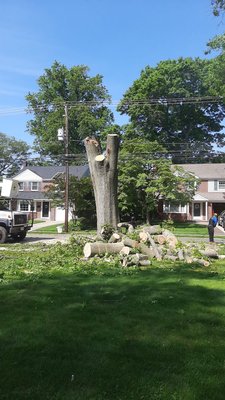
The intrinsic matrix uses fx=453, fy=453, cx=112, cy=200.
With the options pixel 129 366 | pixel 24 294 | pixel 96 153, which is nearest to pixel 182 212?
pixel 96 153

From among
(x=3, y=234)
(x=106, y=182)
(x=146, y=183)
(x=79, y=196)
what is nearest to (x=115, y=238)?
(x=106, y=182)

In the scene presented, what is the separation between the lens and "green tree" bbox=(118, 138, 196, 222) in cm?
3938

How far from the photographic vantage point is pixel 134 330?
17.8 ft

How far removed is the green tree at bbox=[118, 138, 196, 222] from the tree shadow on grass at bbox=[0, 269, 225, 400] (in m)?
31.3

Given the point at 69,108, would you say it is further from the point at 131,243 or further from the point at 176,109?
the point at 131,243

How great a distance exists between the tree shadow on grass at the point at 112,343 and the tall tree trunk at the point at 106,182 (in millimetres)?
8446

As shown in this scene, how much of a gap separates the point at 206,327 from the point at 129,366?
1.66 metres

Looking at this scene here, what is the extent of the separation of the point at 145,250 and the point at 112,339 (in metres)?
8.85

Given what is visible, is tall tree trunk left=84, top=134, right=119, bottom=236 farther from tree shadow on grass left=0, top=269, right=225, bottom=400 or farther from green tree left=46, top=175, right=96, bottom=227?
green tree left=46, top=175, right=96, bottom=227

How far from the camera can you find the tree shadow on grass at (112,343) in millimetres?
3789

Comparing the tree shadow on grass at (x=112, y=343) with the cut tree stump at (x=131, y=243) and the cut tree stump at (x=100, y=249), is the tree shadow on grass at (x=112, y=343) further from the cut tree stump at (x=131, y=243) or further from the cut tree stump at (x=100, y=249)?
the cut tree stump at (x=131, y=243)

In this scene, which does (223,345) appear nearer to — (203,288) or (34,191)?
(203,288)

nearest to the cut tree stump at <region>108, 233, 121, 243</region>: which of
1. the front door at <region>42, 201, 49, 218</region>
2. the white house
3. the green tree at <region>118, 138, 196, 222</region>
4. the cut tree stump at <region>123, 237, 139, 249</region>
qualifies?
the cut tree stump at <region>123, 237, 139, 249</region>

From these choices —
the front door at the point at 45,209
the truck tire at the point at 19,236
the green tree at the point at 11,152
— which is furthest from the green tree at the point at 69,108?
the truck tire at the point at 19,236
